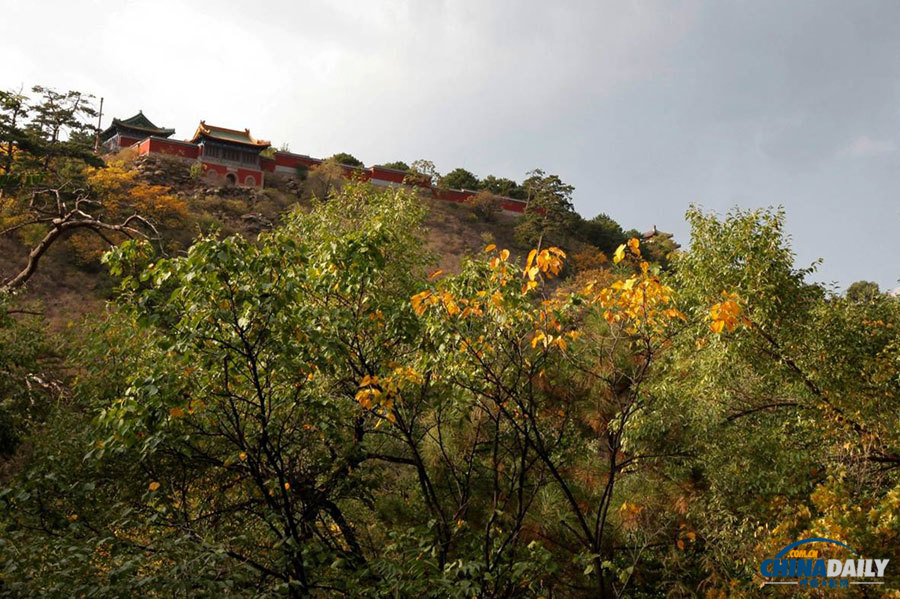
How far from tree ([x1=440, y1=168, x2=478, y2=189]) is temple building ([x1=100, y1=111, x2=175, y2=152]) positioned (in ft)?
54.9

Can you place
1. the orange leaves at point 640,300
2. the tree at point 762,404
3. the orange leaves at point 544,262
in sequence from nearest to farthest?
the orange leaves at point 544,262 < the orange leaves at point 640,300 < the tree at point 762,404

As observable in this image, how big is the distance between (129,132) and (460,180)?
19.9m

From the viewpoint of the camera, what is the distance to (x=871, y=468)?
7.01 m

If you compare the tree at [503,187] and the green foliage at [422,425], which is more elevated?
the tree at [503,187]

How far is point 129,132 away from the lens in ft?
122

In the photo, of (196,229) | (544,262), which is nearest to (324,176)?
(196,229)

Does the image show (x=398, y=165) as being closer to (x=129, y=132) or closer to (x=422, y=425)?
(x=129, y=132)

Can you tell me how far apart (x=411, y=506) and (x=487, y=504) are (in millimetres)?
893

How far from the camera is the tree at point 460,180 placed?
42844mm

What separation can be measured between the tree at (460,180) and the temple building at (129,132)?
1674 cm

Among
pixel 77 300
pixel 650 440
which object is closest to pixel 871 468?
pixel 650 440

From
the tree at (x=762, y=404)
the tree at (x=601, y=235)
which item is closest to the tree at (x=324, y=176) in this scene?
the tree at (x=601, y=235)

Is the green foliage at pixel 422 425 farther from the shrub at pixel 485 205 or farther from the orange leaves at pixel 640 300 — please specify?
the shrub at pixel 485 205

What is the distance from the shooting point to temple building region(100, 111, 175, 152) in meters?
36.8
